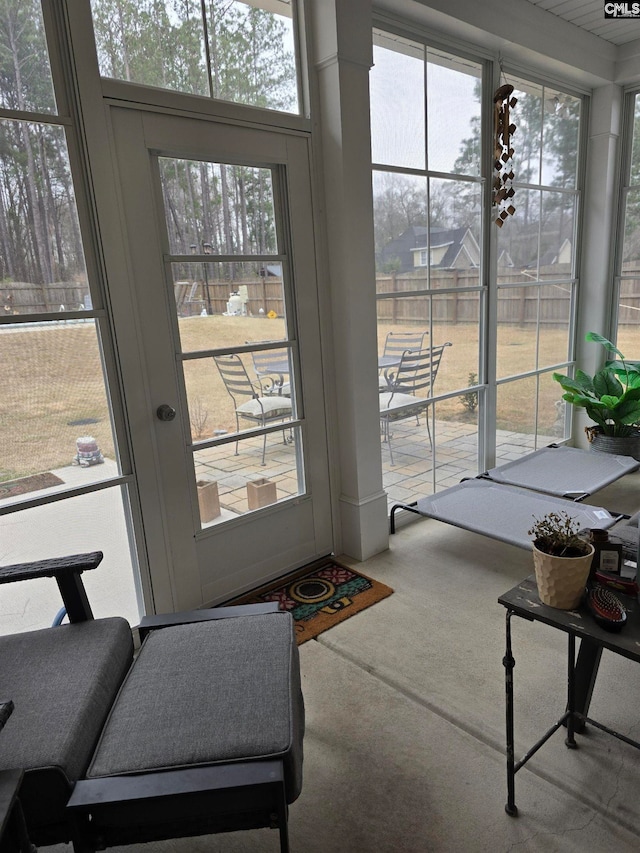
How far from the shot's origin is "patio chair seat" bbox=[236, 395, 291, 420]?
97.7 inches

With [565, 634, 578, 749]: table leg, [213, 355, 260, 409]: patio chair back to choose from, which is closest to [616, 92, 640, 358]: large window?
[213, 355, 260, 409]: patio chair back

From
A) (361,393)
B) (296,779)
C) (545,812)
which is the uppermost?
(361,393)

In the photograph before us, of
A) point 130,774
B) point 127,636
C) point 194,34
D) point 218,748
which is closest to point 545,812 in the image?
point 218,748

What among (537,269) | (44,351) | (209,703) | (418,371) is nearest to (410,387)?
(418,371)

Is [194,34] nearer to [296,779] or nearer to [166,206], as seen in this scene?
[166,206]

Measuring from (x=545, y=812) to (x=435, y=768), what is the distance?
30 centimetres

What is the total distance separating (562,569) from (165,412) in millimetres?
1509

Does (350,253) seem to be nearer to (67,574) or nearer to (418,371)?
(418,371)

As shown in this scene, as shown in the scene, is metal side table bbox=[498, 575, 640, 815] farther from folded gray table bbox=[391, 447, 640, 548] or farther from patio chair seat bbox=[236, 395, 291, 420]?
patio chair seat bbox=[236, 395, 291, 420]

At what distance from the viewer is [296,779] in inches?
46.1

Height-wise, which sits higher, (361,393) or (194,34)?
(194,34)

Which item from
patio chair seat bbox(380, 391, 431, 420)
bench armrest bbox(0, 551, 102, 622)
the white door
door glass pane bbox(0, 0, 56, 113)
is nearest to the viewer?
bench armrest bbox(0, 551, 102, 622)

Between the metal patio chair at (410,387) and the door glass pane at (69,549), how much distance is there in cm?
151

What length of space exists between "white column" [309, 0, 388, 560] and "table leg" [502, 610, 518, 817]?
1437mm
